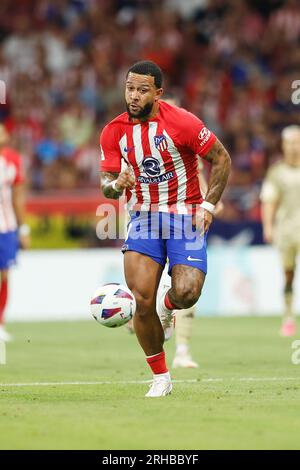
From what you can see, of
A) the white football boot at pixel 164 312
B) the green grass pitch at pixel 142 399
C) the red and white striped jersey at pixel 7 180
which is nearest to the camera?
the green grass pitch at pixel 142 399

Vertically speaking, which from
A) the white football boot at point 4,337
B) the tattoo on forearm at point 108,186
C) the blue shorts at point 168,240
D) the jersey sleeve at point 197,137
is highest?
the jersey sleeve at point 197,137

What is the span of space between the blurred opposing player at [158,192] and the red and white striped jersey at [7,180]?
653 centimetres

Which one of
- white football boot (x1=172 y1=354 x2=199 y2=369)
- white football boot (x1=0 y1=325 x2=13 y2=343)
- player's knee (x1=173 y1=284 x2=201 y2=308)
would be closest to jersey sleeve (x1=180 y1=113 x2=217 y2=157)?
player's knee (x1=173 y1=284 x2=201 y2=308)

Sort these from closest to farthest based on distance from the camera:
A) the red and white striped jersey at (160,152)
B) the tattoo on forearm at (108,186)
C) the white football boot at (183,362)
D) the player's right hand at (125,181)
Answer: the player's right hand at (125,181)
the tattoo on forearm at (108,186)
the red and white striped jersey at (160,152)
the white football boot at (183,362)

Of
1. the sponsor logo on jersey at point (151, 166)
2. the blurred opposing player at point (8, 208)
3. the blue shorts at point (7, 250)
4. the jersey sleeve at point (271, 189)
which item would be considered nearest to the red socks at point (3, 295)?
the blurred opposing player at point (8, 208)

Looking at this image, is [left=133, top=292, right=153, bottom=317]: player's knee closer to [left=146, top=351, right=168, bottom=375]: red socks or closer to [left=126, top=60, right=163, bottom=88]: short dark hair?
[left=146, top=351, right=168, bottom=375]: red socks

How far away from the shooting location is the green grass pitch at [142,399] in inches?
269

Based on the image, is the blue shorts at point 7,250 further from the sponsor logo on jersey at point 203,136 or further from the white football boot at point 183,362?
the sponsor logo on jersey at point 203,136

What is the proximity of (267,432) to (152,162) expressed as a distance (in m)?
2.74

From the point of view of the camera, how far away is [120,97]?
79.3 ft

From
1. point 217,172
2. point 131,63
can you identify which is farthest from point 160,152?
point 131,63

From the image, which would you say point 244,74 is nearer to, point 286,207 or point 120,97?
point 120,97

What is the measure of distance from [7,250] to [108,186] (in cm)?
679
